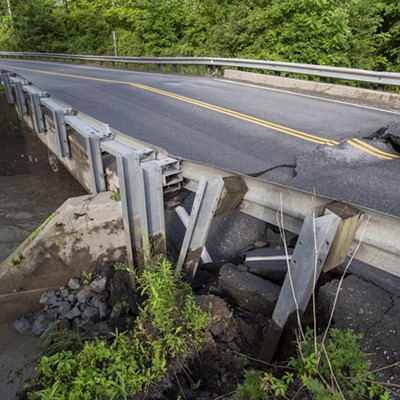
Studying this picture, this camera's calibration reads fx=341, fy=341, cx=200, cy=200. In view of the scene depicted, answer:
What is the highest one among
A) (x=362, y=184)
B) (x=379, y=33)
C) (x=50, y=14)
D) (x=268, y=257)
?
(x=50, y=14)

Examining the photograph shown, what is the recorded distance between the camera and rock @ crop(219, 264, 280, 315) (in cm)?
342

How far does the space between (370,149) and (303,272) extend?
414 cm

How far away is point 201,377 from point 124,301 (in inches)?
71.5

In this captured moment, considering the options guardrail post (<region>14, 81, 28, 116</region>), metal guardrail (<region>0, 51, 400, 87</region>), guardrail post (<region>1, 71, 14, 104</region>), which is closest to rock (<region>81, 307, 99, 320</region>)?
guardrail post (<region>14, 81, 28, 116</region>)

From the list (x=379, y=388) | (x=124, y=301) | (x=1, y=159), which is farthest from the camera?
(x=1, y=159)

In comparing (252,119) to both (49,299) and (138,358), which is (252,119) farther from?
(138,358)

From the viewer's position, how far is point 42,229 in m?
4.82

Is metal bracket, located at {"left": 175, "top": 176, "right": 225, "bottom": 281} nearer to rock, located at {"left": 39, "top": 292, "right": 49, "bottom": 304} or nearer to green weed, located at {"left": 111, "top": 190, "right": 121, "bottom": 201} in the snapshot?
green weed, located at {"left": 111, "top": 190, "right": 121, "bottom": 201}

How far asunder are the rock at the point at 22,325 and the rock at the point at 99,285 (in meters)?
0.99

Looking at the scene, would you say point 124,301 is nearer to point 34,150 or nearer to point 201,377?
point 201,377

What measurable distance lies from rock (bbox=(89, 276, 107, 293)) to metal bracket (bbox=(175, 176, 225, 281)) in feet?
4.78

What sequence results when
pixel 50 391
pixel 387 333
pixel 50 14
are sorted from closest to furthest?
1. pixel 387 333
2. pixel 50 391
3. pixel 50 14

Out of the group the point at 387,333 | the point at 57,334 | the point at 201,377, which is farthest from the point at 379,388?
the point at 57,334

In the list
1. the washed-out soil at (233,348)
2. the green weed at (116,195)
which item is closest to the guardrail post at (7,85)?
the green weed at (116,195)
